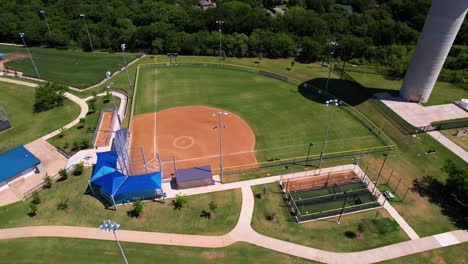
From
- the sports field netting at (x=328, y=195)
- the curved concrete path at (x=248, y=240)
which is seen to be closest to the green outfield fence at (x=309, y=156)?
the sports field netting at (x=328, y=195)

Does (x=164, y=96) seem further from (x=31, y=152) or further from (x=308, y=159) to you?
(x=308, y=159)

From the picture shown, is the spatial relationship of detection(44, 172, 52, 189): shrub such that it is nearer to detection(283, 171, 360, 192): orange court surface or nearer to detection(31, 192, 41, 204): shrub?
detection(31, 192, 41, 204): shrub

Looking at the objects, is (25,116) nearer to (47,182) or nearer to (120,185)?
(47,182)

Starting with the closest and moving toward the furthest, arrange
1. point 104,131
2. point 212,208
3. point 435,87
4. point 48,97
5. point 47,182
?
point 212,208 → point 47,182 → point 104,131 → point 48,97 → point 435,87

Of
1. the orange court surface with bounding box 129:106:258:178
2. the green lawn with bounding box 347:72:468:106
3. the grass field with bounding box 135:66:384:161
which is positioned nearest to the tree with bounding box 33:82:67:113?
the grass field with bounding box 135:66:384:161

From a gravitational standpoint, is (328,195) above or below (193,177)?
below

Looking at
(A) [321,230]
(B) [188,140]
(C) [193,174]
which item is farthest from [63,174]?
(A) [321,230]

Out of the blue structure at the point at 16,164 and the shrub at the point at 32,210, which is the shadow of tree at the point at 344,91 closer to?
the blue structure at the point at 16,164

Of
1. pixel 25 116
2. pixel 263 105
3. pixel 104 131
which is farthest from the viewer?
pixel 263 105
